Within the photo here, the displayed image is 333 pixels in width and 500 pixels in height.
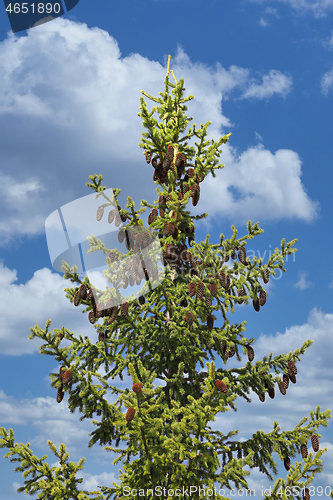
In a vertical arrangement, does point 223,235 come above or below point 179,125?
below

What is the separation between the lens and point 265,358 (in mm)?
9297

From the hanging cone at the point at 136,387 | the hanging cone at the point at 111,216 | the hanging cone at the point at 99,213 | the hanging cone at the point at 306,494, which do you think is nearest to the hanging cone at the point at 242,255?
the hanging cone at the point at 111,216

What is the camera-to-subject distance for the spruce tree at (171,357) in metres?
7.37

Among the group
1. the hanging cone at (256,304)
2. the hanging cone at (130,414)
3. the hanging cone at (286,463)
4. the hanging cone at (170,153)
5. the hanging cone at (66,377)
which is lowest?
the hanging cone at (286,463)

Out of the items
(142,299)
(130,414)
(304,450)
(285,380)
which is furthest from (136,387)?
(304,450)

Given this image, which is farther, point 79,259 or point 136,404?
point 79,259

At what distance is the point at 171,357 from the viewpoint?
916 centimetres

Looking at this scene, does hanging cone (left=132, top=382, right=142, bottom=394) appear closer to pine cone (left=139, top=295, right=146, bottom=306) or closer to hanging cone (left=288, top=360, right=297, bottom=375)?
hanging cone (left=288, top=360, right=297, bottom=375)

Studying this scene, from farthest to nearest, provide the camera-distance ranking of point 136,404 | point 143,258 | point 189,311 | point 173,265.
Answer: point 173,265
point 143,258
point 189,311
point 136,404

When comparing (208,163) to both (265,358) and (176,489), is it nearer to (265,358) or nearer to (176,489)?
(265,358)

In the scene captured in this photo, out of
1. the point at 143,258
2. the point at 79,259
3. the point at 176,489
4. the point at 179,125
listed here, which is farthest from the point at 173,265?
the point at 176,489

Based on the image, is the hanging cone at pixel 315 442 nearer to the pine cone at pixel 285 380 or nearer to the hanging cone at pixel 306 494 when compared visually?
the hanging cone at pixel 306 494

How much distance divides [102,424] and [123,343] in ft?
5.79

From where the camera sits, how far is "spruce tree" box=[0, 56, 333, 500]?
737cm
